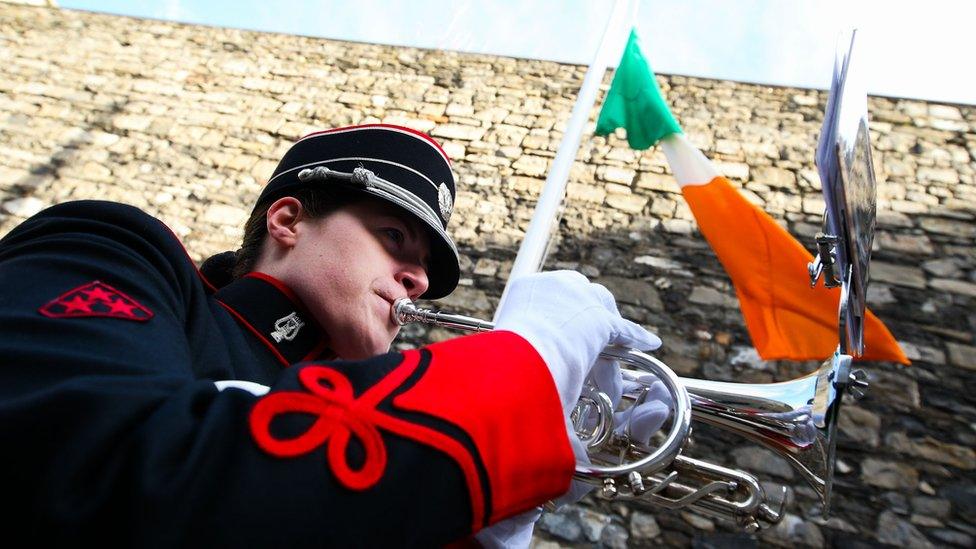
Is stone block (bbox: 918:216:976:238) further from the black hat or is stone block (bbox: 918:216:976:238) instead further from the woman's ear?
the woman's ear

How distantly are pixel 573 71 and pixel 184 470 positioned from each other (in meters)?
5.95

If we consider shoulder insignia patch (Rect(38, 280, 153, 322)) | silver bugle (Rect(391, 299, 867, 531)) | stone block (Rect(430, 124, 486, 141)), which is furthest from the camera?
stone block (Rect(430, 124, 486, 141))

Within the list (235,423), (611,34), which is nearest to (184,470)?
(235,423)

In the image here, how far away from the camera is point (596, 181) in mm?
5426

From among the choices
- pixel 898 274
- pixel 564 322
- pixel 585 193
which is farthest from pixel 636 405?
pixel 585 193

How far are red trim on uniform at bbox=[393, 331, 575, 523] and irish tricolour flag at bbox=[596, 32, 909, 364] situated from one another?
303 centimetres

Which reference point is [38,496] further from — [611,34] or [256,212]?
Result: [611,34]

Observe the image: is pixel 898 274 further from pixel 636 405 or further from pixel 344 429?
pixel 344 429

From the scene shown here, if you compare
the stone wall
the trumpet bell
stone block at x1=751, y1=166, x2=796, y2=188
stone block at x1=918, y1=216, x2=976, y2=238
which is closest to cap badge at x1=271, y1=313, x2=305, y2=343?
the trumpet bell

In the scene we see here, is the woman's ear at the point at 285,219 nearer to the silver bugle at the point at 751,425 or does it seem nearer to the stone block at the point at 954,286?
the silver bugle at the point at 751,425

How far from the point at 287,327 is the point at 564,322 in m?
0.61

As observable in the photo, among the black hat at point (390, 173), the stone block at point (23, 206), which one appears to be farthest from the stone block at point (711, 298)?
the stone block at point (23, 206)

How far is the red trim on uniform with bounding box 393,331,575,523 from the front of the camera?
84 cm

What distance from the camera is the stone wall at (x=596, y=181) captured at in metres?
3.77
